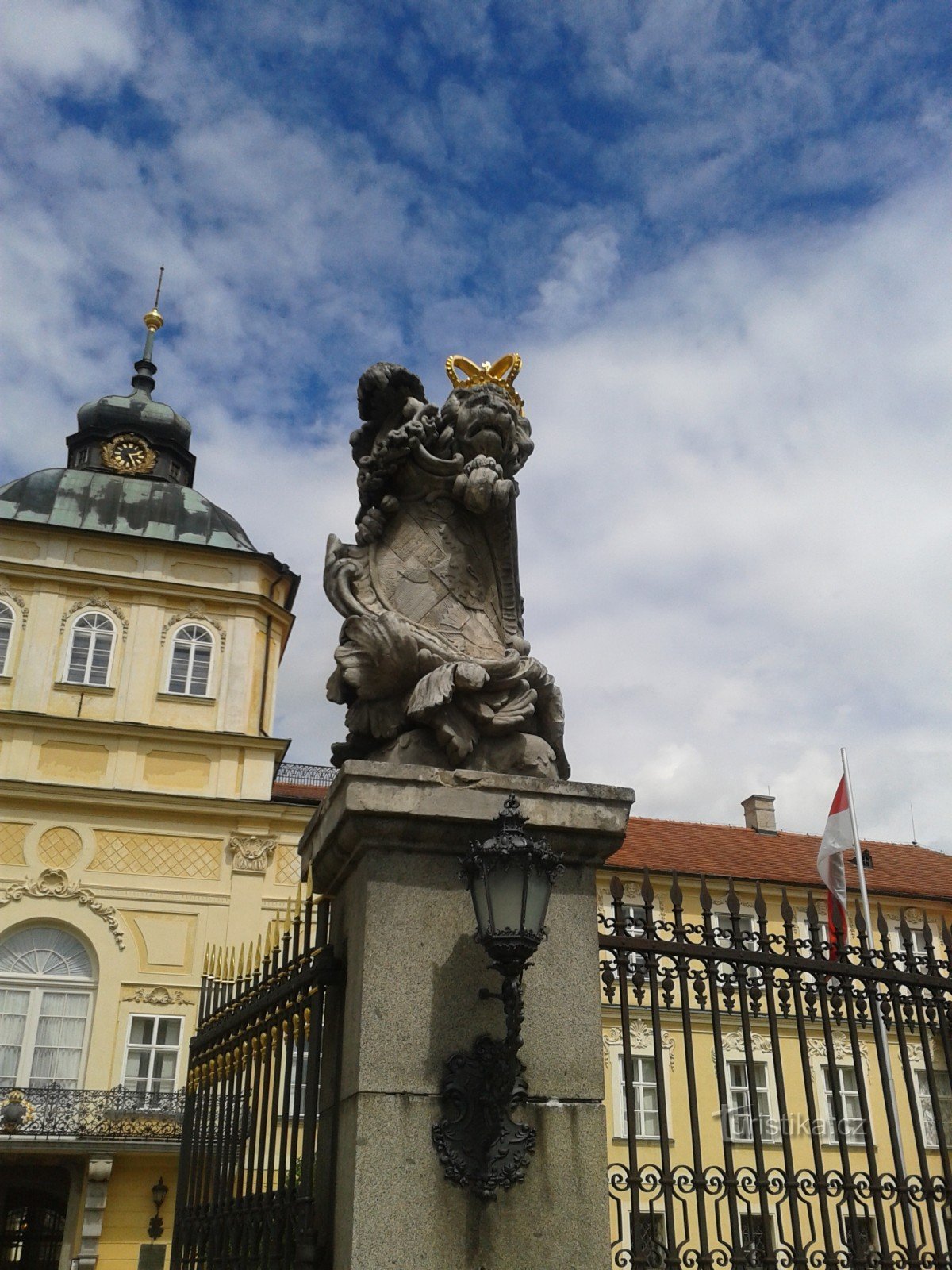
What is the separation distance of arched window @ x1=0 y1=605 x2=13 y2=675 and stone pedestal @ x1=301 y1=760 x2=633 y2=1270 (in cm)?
2152

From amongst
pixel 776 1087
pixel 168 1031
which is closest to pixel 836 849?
pixel 776 1087

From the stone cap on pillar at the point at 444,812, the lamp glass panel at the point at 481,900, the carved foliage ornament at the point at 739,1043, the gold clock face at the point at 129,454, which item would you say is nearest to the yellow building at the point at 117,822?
the gold clock face at the point at 129,454

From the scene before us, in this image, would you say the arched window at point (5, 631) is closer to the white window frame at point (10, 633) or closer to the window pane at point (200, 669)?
the white window frame at point (10, 633)

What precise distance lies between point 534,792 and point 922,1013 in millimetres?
2548

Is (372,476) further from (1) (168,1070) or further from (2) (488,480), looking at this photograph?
(1) (168,1070)

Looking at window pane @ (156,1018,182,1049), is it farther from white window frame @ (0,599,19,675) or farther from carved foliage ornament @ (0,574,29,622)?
carved foliage ornament @ (0,574,29,622)

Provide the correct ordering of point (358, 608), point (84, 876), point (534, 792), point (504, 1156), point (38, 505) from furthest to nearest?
1. point (38, 505)
2. point (84, 876)
3. point (358, 608)
4. point (534, 792)
5. point (504, 1156)

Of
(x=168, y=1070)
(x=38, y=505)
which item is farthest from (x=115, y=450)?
(x=168, y=1070)

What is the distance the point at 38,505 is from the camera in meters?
25.7

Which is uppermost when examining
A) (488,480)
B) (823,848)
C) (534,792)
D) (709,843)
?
(709,843)

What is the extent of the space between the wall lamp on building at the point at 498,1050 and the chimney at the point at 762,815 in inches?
1205

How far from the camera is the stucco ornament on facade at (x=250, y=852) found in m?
22.8

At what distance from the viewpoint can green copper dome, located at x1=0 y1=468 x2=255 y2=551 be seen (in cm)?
2561

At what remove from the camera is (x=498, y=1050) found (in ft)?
12.7
